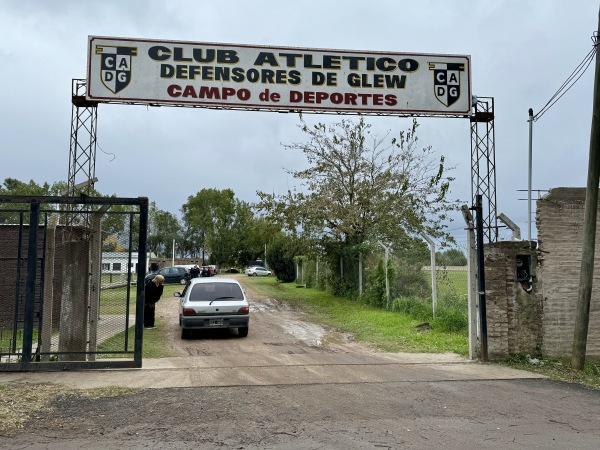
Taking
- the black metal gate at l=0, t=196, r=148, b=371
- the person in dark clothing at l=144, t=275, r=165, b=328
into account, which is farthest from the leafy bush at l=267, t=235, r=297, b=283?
the black metal gate at l=0, t=196, r=148, b=371

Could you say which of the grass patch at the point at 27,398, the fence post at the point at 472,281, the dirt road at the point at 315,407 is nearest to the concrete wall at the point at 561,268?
the fence post at the point at 472,281

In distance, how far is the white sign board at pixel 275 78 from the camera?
438 inches

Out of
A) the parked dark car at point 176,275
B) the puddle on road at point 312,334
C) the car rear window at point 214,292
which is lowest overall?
the puddle on road at point 312,334

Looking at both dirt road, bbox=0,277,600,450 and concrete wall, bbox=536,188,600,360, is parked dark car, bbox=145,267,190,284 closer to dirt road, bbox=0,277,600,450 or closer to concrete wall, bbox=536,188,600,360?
A: dirt road, bbox=0,277,600,450

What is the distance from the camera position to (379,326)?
53.3ft

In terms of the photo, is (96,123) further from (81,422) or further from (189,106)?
(81,422)

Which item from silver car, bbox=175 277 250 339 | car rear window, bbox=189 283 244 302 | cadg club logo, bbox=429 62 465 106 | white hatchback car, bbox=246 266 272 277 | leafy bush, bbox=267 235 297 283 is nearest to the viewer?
cadg club logo, bbox=429 62 465 106

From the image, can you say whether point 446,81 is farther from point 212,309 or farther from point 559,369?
point 212,309

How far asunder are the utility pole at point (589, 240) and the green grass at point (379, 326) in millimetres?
2361

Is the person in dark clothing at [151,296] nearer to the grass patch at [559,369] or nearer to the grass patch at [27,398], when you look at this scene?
the grass patch at [27,398]

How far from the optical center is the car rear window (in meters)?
14.3

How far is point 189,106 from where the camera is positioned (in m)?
11.3

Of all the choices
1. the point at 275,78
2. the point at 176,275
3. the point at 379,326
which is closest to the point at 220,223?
the point at 176,275

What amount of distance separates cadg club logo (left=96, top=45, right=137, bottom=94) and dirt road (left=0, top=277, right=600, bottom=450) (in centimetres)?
528
